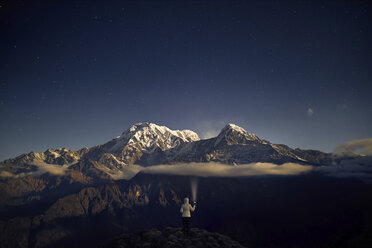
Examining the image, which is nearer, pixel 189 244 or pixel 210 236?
pixel 189 244

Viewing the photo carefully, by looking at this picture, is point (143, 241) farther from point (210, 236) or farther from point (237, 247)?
point (237, 247)

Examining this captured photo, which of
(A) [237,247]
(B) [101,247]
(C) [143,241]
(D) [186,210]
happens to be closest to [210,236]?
(A) [237,247]

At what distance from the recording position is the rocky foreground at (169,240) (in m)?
34.3

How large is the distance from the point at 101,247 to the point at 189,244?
44.3 ft

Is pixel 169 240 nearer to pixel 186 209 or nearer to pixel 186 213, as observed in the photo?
pixel 186 213

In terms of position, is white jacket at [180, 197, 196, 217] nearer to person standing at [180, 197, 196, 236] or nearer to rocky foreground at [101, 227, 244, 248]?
person standing at [180, 197, 196, 236]

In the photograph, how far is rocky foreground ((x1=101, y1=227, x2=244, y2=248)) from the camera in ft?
112

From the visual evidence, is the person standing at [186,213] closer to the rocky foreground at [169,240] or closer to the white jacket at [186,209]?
the white jacket at [186,209]

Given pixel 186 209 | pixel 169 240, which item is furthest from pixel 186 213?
pixel 169 240

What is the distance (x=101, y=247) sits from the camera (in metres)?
34.3

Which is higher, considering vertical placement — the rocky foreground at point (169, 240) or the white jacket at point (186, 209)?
the white jacket at point (186, 209)

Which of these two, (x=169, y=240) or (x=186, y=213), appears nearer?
(x=186, y=213)

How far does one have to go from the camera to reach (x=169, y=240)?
1384 inches

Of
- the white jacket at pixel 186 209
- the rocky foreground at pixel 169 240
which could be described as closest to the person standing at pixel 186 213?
the white jacket at pixel 186 209
